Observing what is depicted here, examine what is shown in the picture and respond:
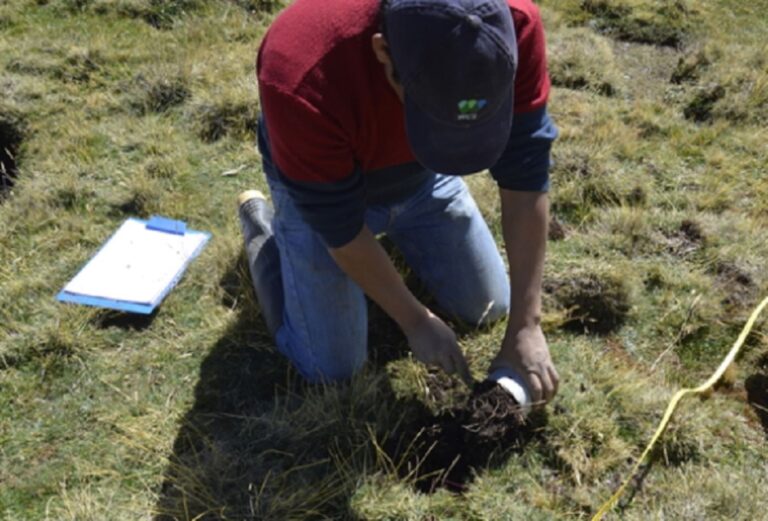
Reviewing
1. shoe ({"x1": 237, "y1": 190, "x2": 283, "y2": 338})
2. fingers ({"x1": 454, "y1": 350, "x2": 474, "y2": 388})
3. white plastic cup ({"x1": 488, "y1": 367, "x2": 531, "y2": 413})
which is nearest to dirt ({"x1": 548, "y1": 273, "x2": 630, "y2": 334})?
white plastic cup ({"x1": 488, "y1": 367, "x2": 531, "y2": 413})

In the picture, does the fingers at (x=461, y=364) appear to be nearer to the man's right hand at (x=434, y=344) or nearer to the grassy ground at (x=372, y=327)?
the man's right hand at (x=434, y=344)

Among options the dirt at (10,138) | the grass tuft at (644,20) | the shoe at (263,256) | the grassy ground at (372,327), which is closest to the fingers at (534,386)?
the grassy ground at (372,327)

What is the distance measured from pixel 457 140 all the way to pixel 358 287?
3.79 feet

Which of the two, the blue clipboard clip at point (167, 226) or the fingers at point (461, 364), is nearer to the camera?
the fingers at point (461, 364)

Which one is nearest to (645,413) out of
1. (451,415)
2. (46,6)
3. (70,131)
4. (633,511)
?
(633,511)

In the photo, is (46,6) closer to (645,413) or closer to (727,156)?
(727,156)

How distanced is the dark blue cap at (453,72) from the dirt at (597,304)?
1425mm

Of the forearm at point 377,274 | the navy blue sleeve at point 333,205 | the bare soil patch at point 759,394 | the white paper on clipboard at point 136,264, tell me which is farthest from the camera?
the white paper on clipboard at point 136,264

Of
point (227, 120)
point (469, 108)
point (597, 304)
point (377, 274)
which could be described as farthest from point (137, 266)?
point (469, 108)

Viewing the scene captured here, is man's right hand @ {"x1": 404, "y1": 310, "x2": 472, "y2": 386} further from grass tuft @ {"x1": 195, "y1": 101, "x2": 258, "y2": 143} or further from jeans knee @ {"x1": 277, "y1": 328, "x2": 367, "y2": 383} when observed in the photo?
grass tuft @ {"x1": 195, "y1": 101, "x2": 258, "y2": 143}

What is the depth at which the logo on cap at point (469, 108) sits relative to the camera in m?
1.91

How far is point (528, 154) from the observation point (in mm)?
2562

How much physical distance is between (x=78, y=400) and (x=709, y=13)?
16.2ft

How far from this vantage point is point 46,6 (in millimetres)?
6035
